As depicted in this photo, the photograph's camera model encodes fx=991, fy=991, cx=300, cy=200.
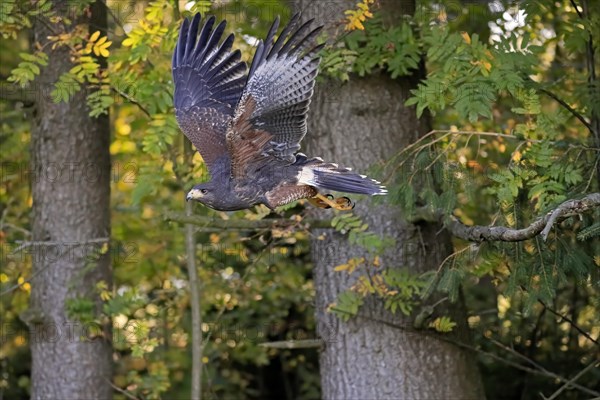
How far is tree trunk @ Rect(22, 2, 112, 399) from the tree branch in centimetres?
301

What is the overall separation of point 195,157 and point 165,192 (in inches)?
118

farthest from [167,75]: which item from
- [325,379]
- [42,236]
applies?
[325,379]

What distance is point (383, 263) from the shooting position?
6762 millimetres

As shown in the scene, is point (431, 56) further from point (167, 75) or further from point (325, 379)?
point (325, 379)

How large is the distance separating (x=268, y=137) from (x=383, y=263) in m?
1.78

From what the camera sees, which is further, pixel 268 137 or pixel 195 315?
pixel 195 315

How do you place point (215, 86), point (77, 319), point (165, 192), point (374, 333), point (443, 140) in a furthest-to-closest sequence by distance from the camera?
point (165, 192) → point (77, 319) → point (374, 333) → point (443, 140) → point (215, 86)

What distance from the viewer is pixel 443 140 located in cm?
634

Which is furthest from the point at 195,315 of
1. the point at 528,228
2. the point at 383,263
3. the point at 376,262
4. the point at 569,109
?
the point at 528,228

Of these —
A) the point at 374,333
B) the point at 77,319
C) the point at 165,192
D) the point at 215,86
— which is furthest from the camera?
the point at 165,192

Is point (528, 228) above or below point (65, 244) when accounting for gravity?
below

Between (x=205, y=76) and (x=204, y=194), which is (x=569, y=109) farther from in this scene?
(x=204, y=194)

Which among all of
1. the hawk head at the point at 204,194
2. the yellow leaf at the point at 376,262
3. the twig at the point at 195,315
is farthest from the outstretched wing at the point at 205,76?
the twig at the point at 195,315

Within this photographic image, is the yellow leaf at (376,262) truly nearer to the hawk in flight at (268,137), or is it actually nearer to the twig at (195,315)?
the hawk in flight at (268,137)
